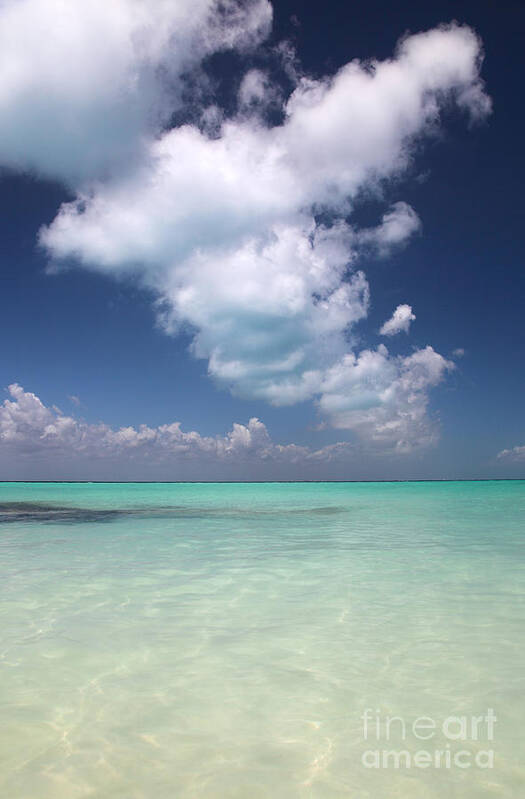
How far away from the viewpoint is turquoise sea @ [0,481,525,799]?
3.39 metres

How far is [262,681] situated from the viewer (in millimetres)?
4848

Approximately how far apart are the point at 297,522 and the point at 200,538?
6.48 metres

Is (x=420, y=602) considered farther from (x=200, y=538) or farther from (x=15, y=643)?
(x=200, y=538)

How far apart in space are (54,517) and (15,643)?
19.7 metres

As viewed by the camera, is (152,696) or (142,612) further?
(142,612)

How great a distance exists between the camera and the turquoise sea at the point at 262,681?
339cm

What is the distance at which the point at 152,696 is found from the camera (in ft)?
14.9

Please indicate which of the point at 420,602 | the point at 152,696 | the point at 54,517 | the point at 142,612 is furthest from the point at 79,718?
the point at 54,517

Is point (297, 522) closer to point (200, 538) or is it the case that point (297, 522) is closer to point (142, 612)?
point (200, 538)

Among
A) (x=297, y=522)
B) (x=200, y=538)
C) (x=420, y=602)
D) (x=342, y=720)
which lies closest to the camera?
(x=342, y=720)

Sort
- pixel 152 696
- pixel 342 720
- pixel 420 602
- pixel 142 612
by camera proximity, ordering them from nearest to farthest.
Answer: pixel 342 720 < pixel 152 696 < pixel 142 612 < pixel 420 602

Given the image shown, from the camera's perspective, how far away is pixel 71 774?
338 centimetres

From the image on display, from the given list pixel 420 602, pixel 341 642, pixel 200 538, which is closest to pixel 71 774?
pixel 341 642

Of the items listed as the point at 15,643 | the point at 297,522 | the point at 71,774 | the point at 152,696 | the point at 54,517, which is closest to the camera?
the point at 71,774
